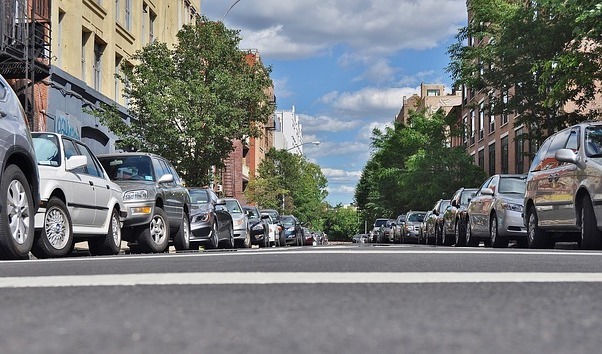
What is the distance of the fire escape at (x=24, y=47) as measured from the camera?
67.8 ft

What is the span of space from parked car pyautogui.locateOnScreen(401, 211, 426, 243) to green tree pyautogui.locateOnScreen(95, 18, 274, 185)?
375 inches

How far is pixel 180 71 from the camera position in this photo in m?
29.5

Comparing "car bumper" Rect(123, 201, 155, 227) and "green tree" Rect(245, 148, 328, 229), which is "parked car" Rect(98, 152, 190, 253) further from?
"green tree" Rect(245, 148, 328, 229)

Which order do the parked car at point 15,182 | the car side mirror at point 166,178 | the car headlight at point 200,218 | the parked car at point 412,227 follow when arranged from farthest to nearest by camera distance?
the parked car at point 412,227, the car headlight at point 200,218, the car side mirror at point 166,178, the parked car at point 15,182

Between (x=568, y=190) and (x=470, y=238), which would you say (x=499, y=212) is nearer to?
(x=470, y=238)

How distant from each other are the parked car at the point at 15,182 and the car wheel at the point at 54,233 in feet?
2.96

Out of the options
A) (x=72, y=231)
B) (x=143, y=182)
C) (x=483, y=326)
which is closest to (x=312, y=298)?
(x=483, y=326)

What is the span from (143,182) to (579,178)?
7.41 metres

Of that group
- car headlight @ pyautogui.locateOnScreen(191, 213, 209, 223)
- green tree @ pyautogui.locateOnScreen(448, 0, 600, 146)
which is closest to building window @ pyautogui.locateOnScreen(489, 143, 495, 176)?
green tree @ pyautogui.locateOnScreen(448, 0, 600, 146)

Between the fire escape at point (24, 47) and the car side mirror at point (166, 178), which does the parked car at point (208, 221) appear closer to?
the car side mirror at point (166, 178)

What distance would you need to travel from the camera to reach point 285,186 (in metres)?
81.1

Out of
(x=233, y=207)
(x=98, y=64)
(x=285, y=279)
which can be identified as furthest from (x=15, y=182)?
(x=98, y=64)

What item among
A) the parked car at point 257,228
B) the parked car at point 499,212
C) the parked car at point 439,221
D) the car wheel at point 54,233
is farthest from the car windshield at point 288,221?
the car wheel at point 54,233

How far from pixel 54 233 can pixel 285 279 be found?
6.55m
